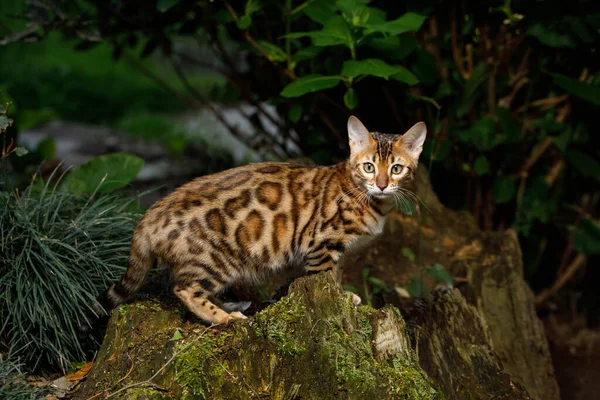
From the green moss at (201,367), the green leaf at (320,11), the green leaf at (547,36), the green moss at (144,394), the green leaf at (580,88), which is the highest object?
the green leaf at (320,11)

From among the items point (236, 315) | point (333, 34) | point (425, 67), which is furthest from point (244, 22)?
point (236, 315)

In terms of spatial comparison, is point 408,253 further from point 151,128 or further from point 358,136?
point 151,128

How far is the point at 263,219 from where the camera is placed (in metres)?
4.77

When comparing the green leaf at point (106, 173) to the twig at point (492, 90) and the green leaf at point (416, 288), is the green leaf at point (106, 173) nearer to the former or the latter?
the green leaf at point (416, 288)

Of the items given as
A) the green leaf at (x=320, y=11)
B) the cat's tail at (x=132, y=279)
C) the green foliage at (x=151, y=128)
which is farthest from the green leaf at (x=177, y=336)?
the green foliage at (x=151, y=128)

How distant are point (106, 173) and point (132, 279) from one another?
1678mm

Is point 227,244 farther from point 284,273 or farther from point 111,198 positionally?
point 111,198

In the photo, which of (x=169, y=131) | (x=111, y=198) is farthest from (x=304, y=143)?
(x=169, y=131)

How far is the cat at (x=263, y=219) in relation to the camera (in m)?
4.49

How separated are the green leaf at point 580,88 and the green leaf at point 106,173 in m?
3.26

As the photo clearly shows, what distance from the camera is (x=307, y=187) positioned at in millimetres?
4965

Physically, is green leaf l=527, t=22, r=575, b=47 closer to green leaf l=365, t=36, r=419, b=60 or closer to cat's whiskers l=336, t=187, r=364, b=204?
green leaf l=365, t=36, r=419, b=60

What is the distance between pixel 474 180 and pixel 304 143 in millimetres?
1516

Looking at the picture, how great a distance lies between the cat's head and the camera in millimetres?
4777
